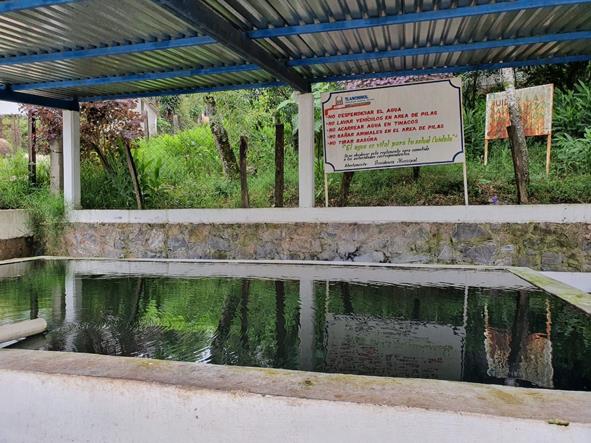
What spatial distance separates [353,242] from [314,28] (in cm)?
272

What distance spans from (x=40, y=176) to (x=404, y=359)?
8.74 meters

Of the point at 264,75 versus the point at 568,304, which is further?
the point at 264,75

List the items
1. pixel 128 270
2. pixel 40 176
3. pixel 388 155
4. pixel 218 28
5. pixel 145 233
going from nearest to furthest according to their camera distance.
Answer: pixel 218 28, pixel 128 270, pixel 388 155, pixel 145 233, pixel 40 176

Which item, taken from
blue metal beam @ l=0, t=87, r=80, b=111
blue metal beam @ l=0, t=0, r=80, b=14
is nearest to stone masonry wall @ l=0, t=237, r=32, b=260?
blue metal beam @ l=0, t=87, r=80, b=111

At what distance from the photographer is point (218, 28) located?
4512mm

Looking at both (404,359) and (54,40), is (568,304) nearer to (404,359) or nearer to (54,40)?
(404,359)

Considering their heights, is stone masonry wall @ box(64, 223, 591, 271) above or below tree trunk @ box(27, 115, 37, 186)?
below

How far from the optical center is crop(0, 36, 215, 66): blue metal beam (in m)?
5.12

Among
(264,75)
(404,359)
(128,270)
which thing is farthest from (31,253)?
(404,359)

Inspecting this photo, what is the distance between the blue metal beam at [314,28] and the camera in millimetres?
4375

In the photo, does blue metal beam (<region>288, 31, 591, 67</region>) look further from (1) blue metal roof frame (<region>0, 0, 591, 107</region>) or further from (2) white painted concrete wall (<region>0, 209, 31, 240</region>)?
(2) white painted concrete wall (<region>0, 209, 31, 240</region>)

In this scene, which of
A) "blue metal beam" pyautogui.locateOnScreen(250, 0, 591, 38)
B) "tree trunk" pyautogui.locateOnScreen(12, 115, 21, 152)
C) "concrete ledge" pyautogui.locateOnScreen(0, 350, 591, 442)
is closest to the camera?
"concrete ledge" pyautogui.locateOnScreen(0, 350, 591, 442)

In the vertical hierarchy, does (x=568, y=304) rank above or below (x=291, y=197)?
below

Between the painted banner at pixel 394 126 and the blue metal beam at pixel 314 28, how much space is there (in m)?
1.66
